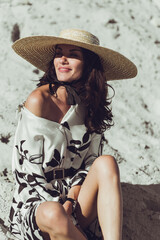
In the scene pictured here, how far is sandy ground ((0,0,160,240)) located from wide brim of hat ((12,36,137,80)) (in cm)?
64

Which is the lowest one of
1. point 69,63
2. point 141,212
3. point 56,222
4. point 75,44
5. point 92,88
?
point 141,212

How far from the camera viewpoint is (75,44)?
1.94 metres

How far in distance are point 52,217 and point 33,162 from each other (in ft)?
1.15

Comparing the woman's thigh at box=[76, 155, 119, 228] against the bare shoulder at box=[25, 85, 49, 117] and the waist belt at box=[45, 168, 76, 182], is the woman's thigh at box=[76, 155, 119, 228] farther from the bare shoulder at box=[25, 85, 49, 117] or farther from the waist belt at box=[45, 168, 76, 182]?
the bare shoulder at box=[25, 85, 49, 117]

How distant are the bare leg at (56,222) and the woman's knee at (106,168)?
0.98 feet

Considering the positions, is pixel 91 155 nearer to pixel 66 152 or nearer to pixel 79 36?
pixel 66 152

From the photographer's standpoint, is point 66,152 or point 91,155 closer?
point 66,152

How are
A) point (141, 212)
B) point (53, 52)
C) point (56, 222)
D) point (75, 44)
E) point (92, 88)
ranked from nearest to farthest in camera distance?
point (56, 222) → point (75, 44) → point (92, 88) → point (53, 52) → point (141, 212)

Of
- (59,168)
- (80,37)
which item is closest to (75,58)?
(80,37)

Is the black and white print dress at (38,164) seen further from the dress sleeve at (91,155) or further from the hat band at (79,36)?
the hat band at (79,36)

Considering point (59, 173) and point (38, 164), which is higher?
point (38, 164)

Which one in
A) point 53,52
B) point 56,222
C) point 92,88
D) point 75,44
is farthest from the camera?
point 53,52

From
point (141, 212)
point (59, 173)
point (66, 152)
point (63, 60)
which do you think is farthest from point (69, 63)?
point (141, 212)

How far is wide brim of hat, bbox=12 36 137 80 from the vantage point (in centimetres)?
199
